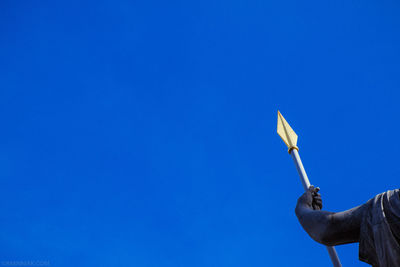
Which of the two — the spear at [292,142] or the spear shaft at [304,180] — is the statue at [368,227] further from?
the spear at [292,142]

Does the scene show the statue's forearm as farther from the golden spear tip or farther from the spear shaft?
the golden spear tip

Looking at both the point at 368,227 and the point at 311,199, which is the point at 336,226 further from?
the point at 311,199

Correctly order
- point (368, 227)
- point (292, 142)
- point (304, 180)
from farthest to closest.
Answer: point (292, 142)
point (304, 180)
point (368, 227)

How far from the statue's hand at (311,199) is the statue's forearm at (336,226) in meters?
0.98

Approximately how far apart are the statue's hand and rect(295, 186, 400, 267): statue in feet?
2.50

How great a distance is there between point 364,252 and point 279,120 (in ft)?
22.2

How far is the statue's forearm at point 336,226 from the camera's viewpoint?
16.1ft

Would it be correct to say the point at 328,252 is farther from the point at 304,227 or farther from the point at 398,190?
the point at 398,190

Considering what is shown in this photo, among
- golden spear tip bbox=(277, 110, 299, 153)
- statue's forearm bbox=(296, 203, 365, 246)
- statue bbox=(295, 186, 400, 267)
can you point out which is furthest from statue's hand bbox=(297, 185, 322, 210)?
golden spear tip bbox=(277, 110, 299, 153)

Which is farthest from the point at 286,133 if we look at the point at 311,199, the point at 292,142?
the point at 311,199

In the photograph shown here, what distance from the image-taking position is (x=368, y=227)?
4629 millimetres

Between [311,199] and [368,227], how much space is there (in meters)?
1.92

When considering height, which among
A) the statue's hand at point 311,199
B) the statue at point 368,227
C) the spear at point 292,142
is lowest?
the statue at point 368,227

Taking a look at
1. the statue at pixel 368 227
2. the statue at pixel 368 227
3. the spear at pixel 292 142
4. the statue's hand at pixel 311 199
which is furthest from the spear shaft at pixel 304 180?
the statue at pixel 368 227
